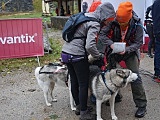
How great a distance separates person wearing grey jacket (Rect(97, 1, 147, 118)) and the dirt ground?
0.34m

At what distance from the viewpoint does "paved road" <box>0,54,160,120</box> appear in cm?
420

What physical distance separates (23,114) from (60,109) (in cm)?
62

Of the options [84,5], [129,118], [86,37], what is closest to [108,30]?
[86,37]

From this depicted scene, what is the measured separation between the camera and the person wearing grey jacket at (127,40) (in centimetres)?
366

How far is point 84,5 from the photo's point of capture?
709 cm

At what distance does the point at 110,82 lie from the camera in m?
3.65

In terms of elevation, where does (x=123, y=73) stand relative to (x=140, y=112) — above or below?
above

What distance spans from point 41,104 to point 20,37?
302cm

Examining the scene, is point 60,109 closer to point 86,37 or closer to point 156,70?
point 86,37

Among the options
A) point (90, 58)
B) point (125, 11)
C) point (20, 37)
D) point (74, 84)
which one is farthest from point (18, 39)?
point (125, 11)

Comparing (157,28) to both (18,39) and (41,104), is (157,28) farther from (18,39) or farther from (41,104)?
(18,39)

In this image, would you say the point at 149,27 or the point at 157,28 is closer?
the point at 157,28

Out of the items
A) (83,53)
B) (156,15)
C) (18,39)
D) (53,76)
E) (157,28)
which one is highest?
(156,15)

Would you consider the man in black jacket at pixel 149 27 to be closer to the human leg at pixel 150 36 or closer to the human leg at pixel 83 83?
the human leg at pixel 150 36
